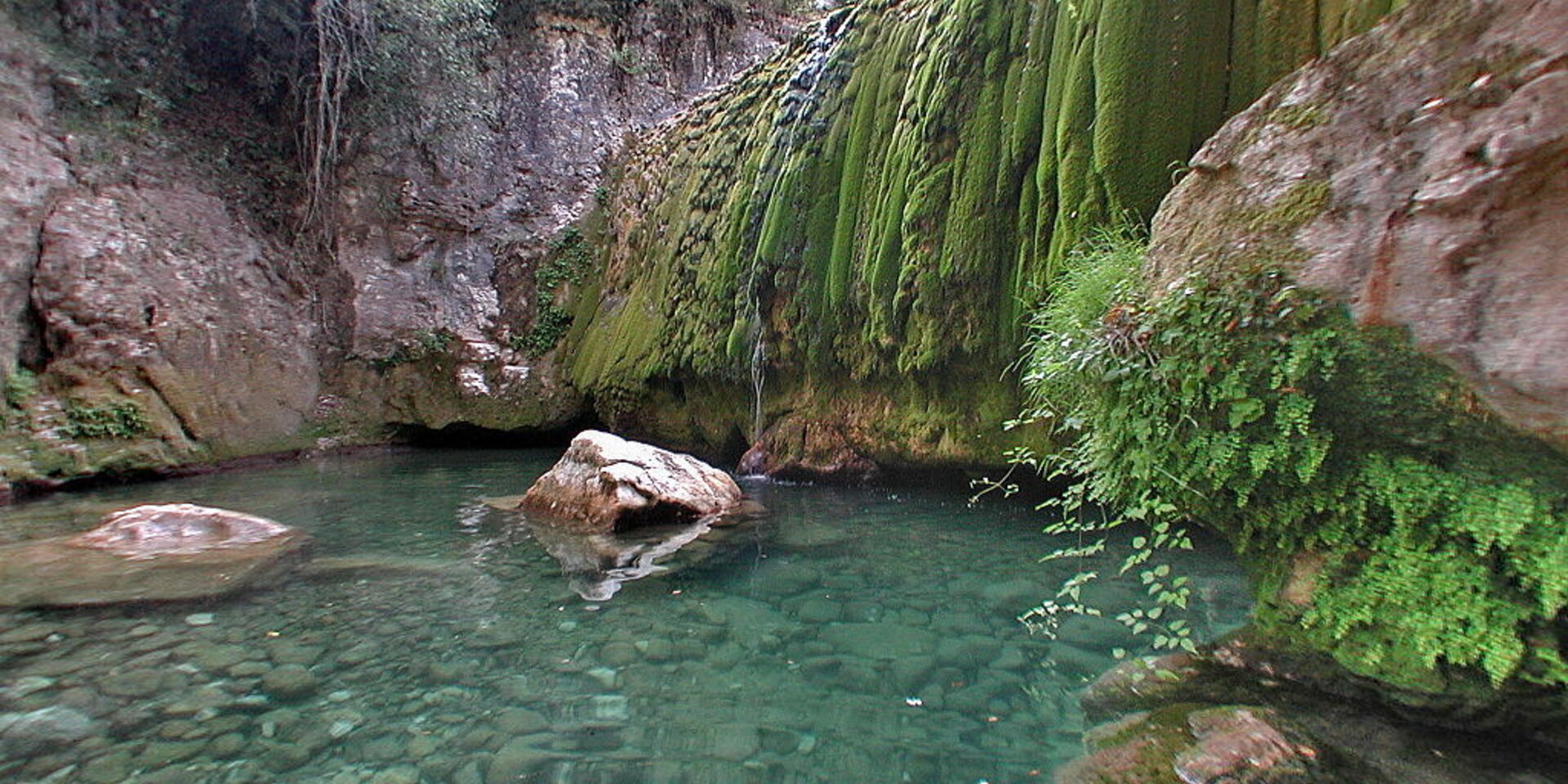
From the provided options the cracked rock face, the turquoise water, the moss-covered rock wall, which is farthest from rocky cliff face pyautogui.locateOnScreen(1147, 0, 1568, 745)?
the moss-covered rock wall

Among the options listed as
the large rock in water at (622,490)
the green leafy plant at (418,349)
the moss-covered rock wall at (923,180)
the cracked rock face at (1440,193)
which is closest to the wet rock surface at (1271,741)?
the cracked rock face at (1440,193)

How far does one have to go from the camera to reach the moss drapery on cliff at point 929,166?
420 centimetres

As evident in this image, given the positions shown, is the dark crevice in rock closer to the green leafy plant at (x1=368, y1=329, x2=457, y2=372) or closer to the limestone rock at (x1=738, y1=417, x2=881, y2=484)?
the green leafy plant at (x1=368, y1=329, x2=457, y2=372)

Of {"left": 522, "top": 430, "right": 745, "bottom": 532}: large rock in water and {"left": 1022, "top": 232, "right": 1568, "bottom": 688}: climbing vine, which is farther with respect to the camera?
{"left": 522, "top": 430, "right": 745, "bottom": 532}: large rock in water

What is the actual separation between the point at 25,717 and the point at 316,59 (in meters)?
12.0

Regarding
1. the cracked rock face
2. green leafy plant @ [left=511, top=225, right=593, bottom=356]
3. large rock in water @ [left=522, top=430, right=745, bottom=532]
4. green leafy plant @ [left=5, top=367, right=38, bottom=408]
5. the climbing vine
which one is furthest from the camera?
green leafy plant @ [left=511, top=225, right=593, bottom=356]

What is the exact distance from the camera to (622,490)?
537cm

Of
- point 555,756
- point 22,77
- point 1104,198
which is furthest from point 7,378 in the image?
point 1104,198

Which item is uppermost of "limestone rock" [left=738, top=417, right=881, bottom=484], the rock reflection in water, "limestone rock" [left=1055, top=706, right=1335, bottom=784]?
"limestone rock" [left=738, top=417, right=881, bottom=484]

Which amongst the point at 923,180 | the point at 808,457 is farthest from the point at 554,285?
the point at 923,180

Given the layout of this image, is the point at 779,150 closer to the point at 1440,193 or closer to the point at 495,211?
the point at 1440,193

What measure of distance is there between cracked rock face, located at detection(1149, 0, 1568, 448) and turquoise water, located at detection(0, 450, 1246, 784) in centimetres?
162

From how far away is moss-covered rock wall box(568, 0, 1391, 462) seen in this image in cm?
422

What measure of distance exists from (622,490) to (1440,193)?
4.78 metres
